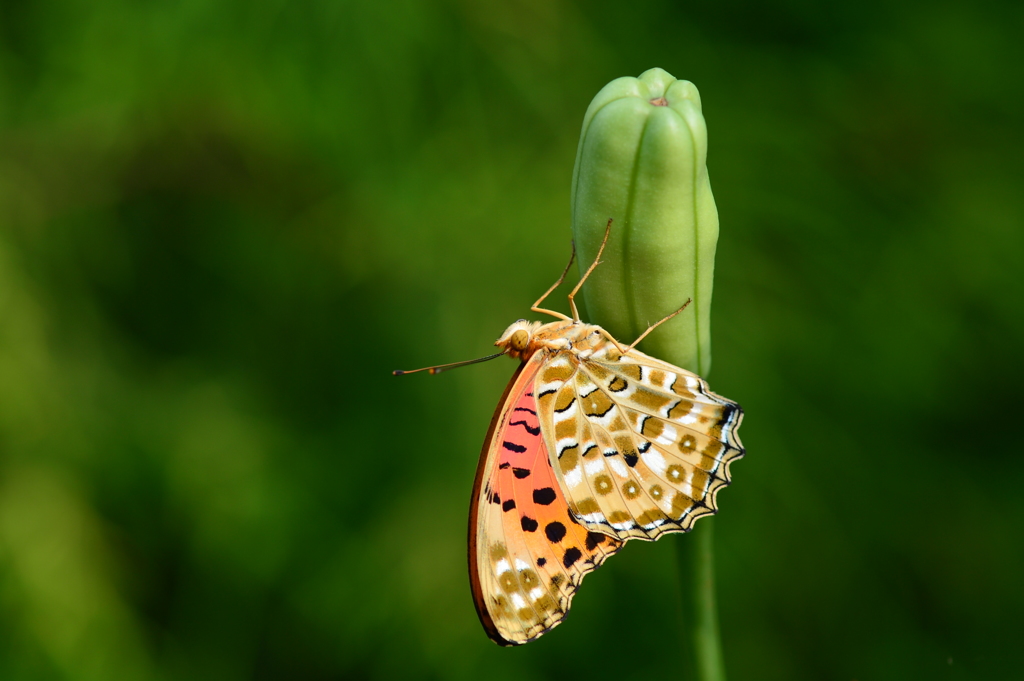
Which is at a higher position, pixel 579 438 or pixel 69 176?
pixel 69 176

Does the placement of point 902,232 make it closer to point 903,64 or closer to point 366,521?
point 903,64

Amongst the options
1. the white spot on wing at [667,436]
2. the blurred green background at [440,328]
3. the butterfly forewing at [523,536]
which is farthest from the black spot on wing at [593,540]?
the blurred green background at [440,328]

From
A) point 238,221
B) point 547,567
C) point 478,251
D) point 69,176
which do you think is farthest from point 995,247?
point 69,176

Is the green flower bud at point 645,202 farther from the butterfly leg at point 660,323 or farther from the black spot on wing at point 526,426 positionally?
the black spot on wing at point 526,426

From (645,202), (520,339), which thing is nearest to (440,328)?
(520,339)

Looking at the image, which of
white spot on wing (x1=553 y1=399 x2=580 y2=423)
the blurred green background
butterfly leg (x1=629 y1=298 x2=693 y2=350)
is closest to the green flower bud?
butterfly leg (x1=629 y1=298 x2=693 y2=350)

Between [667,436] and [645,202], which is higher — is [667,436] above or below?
below

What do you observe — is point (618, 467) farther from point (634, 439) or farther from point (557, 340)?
point (557, 340)
